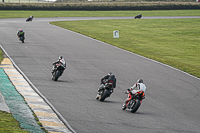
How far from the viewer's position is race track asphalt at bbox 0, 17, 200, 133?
11.9 meters

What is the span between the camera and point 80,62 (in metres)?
24.4

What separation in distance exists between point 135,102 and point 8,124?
4.61m

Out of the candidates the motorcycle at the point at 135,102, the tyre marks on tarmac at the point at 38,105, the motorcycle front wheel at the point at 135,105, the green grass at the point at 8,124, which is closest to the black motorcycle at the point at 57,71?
the tyre marks on tarmac at the point at 38,105

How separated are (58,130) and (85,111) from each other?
7.30 feet

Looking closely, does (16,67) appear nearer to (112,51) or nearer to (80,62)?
(80,62)

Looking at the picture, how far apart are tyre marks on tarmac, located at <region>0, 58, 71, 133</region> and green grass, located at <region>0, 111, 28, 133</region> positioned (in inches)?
35.5

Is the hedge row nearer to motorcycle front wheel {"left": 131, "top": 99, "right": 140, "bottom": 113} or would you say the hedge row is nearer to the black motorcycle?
the black motorcycle

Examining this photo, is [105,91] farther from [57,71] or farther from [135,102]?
[57,71]

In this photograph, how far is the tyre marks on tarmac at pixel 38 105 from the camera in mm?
11275

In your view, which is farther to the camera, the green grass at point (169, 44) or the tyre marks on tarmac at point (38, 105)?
the green grass at point (169, 44)

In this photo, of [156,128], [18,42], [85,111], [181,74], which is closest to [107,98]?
[85,111]

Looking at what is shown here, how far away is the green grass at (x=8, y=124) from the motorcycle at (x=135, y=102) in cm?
416

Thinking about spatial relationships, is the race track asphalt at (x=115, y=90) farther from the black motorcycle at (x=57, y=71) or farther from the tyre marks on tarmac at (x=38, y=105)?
the tyre marks on tarmac at (x=38, y=105)

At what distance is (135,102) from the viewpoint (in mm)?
13156
